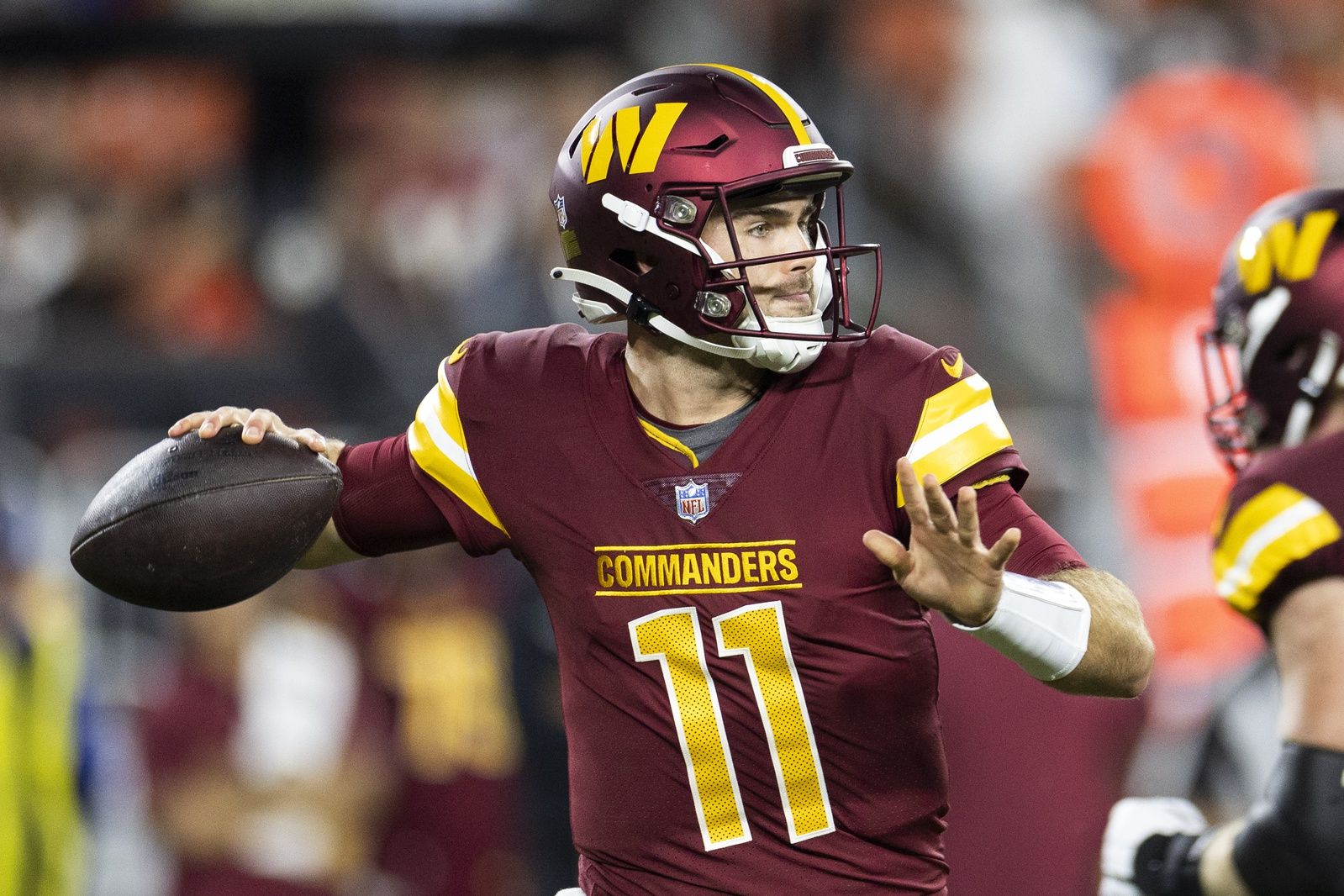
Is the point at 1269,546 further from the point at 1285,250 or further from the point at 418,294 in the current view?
the point at 418,294

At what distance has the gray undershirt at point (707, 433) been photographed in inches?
97.3

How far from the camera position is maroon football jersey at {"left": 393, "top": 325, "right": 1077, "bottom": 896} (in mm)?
2354

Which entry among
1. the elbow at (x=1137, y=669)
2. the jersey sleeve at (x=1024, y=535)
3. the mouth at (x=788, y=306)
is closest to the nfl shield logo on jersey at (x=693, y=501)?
the mouth at (x=788, y=306)

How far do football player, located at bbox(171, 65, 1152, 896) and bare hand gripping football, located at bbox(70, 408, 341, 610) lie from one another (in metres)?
0.05

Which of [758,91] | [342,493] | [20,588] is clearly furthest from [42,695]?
[758,91]

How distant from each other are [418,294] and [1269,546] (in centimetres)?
501

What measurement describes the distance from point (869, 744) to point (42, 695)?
3.97m

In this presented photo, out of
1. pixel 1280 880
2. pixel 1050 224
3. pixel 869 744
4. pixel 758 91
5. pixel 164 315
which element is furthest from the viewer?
pixel 164 315

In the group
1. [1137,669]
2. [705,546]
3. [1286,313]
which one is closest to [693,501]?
[705,546]

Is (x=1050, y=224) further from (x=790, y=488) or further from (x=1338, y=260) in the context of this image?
(x=790, y=488)

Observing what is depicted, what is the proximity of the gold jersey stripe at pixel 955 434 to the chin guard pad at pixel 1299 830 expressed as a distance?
78 cm

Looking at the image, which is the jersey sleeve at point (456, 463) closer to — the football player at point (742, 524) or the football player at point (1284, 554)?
the football player at point (742, 524)

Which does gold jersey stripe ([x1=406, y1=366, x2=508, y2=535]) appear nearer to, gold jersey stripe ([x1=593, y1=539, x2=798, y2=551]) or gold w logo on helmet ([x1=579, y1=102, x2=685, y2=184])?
gold jersey stripe ([x1=593, y1=539, x2=798, y2=551])

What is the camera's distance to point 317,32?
838cm
